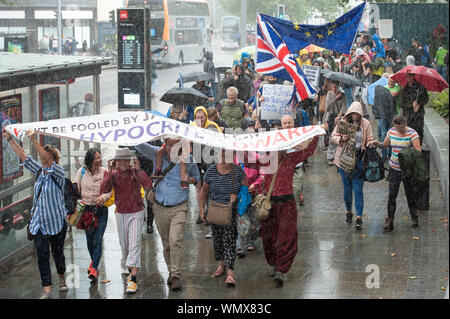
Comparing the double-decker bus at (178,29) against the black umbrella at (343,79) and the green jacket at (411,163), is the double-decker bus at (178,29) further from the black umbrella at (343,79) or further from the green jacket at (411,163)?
Result: the green jacket at (411,163)

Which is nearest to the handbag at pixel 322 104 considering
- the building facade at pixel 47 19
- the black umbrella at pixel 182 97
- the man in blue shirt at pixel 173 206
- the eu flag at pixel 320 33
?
the eu flag at pixel 320 33

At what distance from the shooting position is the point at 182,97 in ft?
42.4

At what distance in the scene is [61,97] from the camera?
40.5 feet

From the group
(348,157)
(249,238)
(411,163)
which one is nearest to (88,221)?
(249,238)

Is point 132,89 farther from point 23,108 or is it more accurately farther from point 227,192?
point 227,192

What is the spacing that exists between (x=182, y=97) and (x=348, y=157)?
3051mm

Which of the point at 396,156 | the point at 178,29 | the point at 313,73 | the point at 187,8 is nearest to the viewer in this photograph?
the point at 396,156

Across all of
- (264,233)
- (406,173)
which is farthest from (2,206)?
(406,173)

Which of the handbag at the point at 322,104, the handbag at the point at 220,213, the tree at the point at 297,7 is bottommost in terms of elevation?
the handbag at the point at 220,213

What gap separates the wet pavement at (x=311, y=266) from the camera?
893cm

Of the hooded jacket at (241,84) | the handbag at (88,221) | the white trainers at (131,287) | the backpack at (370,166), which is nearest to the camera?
the white trainers at (131,287)

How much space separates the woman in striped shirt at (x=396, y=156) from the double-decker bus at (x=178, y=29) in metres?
33.0

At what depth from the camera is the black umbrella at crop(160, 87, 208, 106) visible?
12.8 metres

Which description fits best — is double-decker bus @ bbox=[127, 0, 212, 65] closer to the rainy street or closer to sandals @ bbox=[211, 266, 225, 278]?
the rainy street
